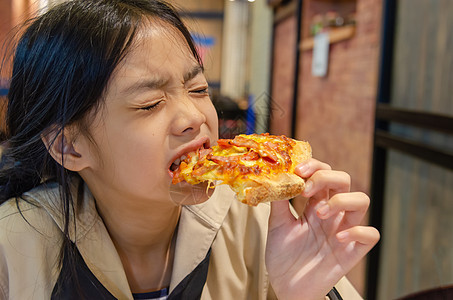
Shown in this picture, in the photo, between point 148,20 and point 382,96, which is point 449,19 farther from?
point 148,20

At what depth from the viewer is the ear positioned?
1.23 metres

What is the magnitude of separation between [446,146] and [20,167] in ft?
6.00

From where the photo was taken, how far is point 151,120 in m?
1.11

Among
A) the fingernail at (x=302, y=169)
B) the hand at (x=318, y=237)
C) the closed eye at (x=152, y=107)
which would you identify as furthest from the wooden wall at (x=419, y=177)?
the closed eye at (x=152, y=107)

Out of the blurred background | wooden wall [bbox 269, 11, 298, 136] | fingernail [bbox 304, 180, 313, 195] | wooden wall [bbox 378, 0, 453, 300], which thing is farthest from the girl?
wooden wall [bbox 269, 11, 298, 136]

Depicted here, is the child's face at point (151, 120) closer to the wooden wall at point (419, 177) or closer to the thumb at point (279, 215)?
the thumb at point (279, 215)

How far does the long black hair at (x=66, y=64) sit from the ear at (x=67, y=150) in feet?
0.07

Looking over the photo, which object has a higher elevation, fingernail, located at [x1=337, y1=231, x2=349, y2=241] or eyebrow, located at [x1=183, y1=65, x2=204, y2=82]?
eyebrow, located at [x1=183, y1=65, x2=204, y2=82]

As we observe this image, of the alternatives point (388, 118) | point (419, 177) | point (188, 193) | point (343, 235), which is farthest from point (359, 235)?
point (388, 118)

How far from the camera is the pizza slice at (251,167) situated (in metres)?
1.03

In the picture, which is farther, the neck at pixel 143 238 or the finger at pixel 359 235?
the neck at pixel 143 238

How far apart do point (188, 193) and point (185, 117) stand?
193 millimetres

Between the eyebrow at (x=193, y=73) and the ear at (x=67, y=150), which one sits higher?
the eyebrow at (x=193, y=73)

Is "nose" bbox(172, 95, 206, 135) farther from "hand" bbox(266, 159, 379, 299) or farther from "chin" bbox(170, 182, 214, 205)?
"hand" bbox(266, 159, 379, 299)
